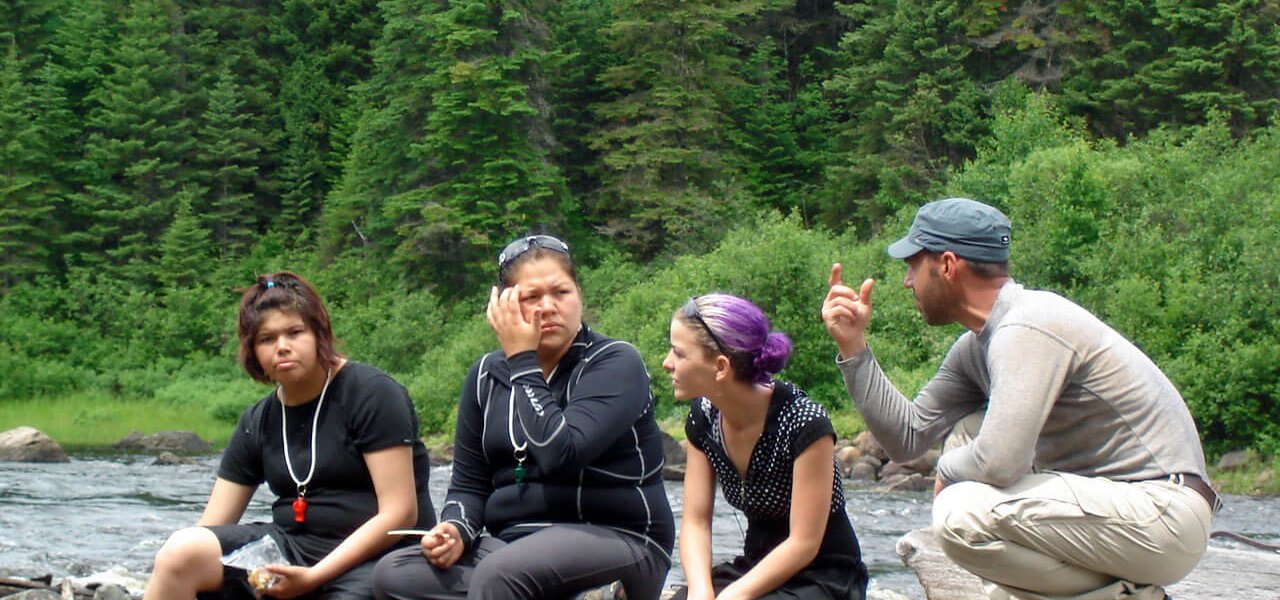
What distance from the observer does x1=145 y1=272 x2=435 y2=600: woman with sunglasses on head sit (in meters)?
4.44

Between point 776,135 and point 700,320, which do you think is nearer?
point 700,320

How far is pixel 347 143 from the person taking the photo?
53.4 meters

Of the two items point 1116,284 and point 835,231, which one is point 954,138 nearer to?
point 835,231

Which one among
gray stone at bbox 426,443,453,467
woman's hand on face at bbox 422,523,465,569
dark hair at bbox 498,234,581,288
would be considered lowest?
gray stone at bbox 426,443,453,467

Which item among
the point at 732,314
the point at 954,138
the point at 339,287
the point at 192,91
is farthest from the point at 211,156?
the point at 732,314

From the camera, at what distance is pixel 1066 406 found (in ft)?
12.9

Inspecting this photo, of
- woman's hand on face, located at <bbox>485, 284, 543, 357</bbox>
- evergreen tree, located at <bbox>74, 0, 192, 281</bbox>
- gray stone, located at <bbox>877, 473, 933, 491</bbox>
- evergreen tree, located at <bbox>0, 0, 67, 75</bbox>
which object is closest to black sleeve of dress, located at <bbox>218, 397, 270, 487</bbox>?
woman's hand on face, located at <bbox>485, 284, 543, 357</bbox>

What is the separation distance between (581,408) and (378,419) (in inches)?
27.3

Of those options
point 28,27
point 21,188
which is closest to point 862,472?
point 21,188

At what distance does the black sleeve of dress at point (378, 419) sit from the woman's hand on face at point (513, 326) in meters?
0.44

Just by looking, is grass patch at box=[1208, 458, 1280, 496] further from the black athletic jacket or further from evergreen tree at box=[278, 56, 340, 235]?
evergreen tree at box=[278, 56, 340, 235]

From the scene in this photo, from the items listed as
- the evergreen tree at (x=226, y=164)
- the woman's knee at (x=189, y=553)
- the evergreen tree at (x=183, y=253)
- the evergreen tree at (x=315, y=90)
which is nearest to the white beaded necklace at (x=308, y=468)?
the woman's knee at (x=189, y=553)

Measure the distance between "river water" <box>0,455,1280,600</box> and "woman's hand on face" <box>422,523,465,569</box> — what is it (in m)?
4.95

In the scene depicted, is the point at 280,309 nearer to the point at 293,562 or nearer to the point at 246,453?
the point at 246,453
